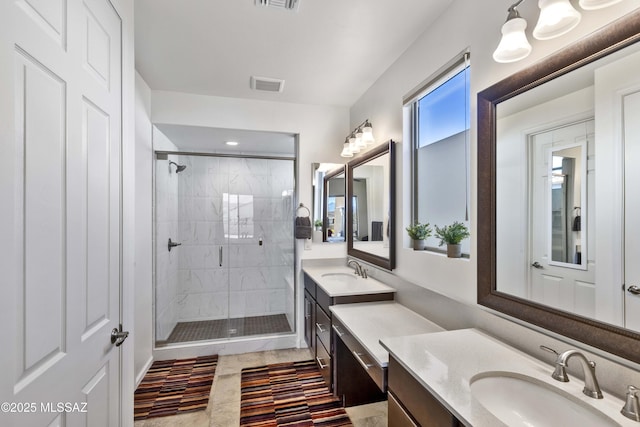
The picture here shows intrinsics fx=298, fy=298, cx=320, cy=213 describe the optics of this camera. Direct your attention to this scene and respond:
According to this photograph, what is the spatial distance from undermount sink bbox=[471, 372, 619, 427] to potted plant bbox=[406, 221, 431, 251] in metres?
0.99

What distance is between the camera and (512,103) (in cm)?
129

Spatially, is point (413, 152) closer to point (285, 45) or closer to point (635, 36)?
point (285, 45)

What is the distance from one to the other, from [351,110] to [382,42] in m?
1.18

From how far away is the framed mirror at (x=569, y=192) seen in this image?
90 cm

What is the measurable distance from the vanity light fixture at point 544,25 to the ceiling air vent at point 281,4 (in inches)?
42.0

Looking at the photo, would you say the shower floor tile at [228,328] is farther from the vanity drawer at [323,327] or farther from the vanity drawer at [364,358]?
the vanity drawer at [364,358]

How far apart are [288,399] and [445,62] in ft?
8.29

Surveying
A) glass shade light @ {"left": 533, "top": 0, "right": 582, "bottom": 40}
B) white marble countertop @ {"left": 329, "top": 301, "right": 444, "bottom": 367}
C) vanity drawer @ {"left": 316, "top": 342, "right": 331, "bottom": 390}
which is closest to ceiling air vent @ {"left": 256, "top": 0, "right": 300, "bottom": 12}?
glass shade light @ {"left": 533, "top": 0, "right": 582, "bottom": 40}

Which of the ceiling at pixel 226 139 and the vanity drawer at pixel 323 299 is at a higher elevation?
the ceiling at pixel 226 139

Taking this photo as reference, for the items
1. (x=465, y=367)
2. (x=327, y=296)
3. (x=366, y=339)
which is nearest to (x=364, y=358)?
(x=366, y=339)

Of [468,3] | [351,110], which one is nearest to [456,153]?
[468,3]

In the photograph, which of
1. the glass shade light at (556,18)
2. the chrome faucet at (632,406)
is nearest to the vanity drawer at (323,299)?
the chrome faucet at (632,406)

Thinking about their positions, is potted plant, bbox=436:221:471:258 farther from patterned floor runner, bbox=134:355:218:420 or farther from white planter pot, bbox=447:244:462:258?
patterned floor runner, bbox=134:355:218:420

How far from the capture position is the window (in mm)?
1700
